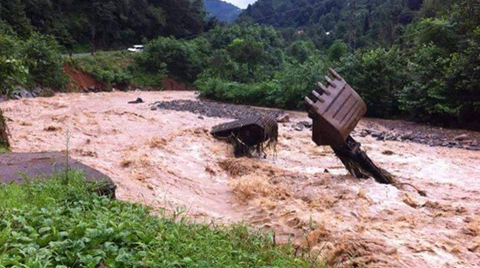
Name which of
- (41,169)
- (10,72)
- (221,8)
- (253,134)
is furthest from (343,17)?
(221,8)

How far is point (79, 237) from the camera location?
2.79m

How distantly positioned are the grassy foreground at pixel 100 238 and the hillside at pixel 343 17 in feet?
103

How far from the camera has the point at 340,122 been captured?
6.99 meters

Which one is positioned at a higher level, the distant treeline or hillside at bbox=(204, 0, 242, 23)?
hillside at bbox=(204, 0, 242, 23)

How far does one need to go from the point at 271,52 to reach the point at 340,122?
88.8ft

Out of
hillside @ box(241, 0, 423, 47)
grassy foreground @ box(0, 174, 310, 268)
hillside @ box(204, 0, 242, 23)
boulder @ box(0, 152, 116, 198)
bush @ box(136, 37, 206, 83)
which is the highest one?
hillside @ box(204, 0, 242, 23)

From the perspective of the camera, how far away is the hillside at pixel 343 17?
37716 mm

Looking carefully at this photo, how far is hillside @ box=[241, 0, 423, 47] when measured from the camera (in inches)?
1485

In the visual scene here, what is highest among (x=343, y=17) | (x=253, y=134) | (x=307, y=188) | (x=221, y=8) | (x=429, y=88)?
(x=221, y=8)

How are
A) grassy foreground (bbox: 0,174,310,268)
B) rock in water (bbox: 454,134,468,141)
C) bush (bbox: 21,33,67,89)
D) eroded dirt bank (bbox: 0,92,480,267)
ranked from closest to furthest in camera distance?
grassy foreground (bbox: 0,174,310,268), eroded dirt bank (bbox: 0,92,480,267), rock in water (bbox: 454,134,468,141), bush (bbox: 21,33,67,89)

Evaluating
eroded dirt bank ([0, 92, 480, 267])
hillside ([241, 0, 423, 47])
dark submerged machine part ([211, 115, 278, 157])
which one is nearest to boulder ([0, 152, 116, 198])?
eroded dirt bank ([0, 92, 480, 267])

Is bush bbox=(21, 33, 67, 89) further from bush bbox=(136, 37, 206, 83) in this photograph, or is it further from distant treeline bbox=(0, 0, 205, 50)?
bush bbox=(136, 37, 206, 83)

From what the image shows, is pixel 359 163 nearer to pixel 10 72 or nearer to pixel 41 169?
pixel 41 169

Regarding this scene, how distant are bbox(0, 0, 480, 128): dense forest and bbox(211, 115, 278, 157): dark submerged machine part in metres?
A: 4.18
